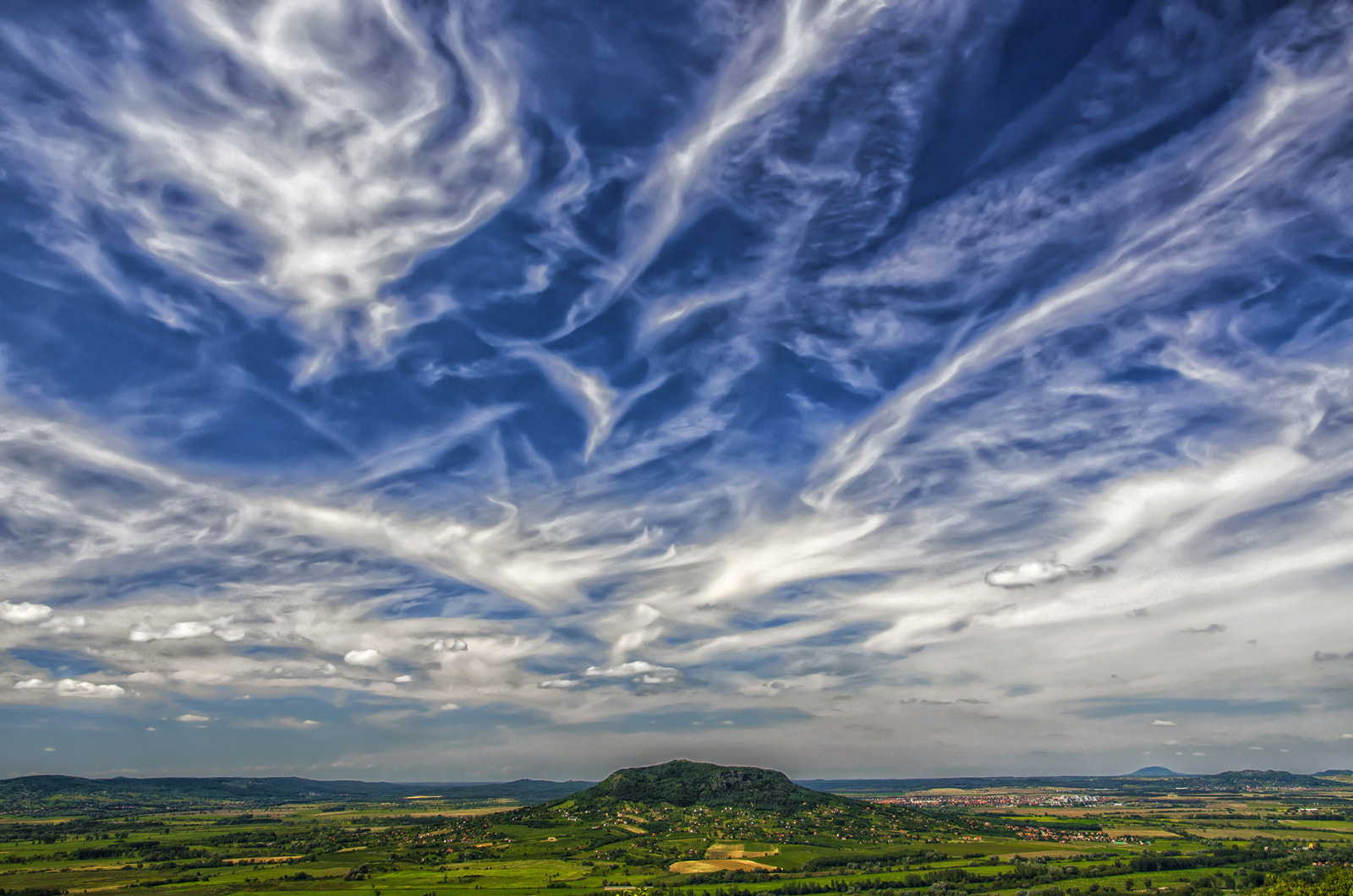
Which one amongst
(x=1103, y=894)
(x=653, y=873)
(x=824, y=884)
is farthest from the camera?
(x=653, y=873)

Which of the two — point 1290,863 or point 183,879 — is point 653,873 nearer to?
point 183,879

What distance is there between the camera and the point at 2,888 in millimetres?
173125

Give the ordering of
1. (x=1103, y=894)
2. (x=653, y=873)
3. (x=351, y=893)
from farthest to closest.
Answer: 1. (x=653, y=873)
2. (x=351, y=893)
3. (x=1103, y=894)

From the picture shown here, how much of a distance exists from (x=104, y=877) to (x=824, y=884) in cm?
19785

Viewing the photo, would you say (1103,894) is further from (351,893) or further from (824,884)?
(351,893)

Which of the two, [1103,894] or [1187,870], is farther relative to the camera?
[1187,870]

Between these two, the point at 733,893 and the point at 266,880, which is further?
the point at 266,880

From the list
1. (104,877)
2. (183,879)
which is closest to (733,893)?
(183,879)

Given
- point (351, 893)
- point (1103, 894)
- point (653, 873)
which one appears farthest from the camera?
point (653, 873)

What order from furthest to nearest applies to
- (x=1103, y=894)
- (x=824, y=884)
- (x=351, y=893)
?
(x=824, y=884), (x=351, y=893), (x=1103, y=894)

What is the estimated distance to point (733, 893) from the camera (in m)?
163

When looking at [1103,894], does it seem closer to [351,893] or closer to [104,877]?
[351,893]

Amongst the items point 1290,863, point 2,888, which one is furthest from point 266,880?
point 1290,863

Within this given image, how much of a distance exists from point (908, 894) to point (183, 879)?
193120 mm
